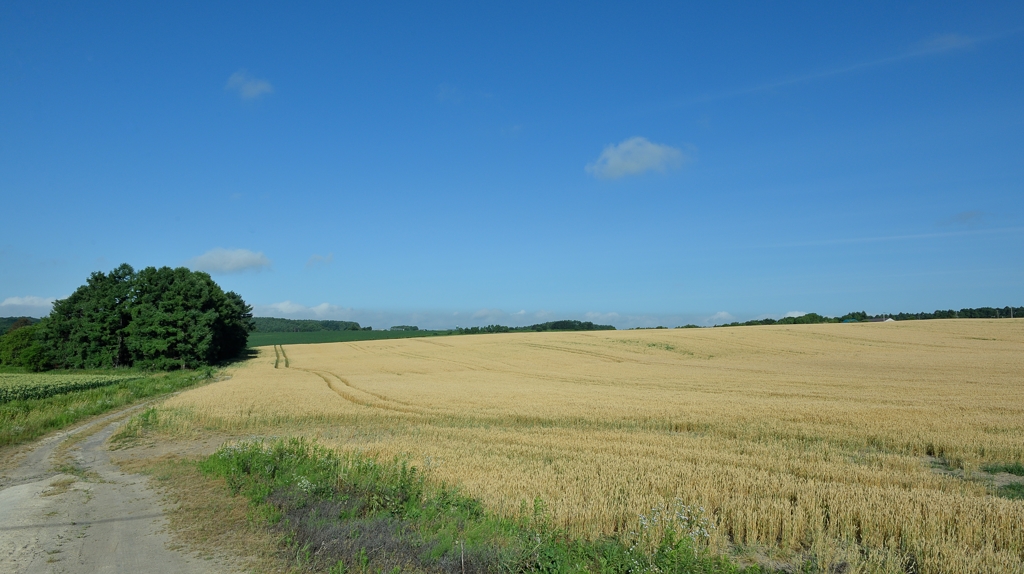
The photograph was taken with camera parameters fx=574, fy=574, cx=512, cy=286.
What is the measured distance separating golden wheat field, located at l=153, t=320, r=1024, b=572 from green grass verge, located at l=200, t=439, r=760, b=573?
0.65 m

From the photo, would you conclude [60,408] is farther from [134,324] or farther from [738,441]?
[134,324]

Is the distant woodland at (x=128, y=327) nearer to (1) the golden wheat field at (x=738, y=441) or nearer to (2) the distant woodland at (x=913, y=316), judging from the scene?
(1) the golden wheat field at (x=738, y=441)

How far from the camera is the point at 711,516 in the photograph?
8.85 metres

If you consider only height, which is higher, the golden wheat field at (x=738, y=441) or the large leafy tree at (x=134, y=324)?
the large leafy tree at (x=134, y=324)

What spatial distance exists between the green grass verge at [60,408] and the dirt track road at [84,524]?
6743mm

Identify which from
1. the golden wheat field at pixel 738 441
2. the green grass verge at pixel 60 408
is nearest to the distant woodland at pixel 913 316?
the golden wheat field at pixel 738 441

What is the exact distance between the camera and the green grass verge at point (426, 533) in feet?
22.4

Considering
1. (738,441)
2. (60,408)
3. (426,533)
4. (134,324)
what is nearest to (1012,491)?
(738,441)

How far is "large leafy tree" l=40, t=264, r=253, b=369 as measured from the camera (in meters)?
62.7

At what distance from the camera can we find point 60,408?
84.3 feet

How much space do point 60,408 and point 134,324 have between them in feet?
141

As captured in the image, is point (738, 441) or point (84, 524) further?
point (738, 441)

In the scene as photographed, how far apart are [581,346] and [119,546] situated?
2200 inches

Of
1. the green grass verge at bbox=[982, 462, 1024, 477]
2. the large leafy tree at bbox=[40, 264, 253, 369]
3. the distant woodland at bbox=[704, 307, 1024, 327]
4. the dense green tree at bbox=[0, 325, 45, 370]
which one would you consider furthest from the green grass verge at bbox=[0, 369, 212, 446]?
the distant woodland at bbox=[704, 307, 1024, 327]
